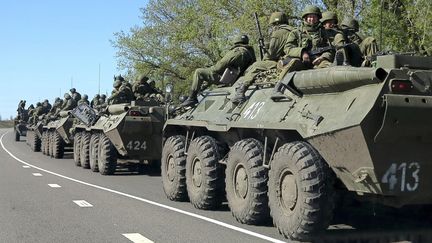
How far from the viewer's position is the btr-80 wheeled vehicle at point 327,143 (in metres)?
5.87

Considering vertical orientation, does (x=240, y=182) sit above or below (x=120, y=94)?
below

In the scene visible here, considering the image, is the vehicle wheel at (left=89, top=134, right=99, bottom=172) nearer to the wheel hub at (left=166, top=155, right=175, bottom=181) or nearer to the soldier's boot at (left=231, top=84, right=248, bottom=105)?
the wheel hub at (left=166, top=155, right=175, bottom=181)

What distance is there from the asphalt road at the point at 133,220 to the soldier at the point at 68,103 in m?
13.0

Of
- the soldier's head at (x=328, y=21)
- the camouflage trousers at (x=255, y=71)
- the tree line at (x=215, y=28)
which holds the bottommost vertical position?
the camouflage trousers at (x=255, y=71)

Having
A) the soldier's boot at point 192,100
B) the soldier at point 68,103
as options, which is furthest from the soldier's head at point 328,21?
the soldier at point 68,103

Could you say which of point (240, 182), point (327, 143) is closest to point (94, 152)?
point (240, 182)

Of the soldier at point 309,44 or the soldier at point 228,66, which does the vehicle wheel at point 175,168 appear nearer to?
the soldier at point 228,66

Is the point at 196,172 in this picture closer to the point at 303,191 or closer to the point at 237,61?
the point at 237,61

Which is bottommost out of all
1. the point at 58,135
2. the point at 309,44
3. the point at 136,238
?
the point at 136,238

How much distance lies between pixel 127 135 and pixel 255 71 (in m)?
6.36

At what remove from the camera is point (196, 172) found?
9578 millimetres

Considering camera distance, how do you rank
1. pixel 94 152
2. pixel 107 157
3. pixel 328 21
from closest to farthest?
pixel 328 21 → pixel 107 157 → pixel 94 152

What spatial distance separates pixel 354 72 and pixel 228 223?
3.06 metres

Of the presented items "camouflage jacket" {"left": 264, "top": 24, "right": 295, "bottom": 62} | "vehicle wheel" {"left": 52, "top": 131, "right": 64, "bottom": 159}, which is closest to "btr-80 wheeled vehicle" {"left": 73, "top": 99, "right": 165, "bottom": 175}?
"camouflage jacket" {"left": 264, "top": 24, "right": 295, "bottom": 62}
